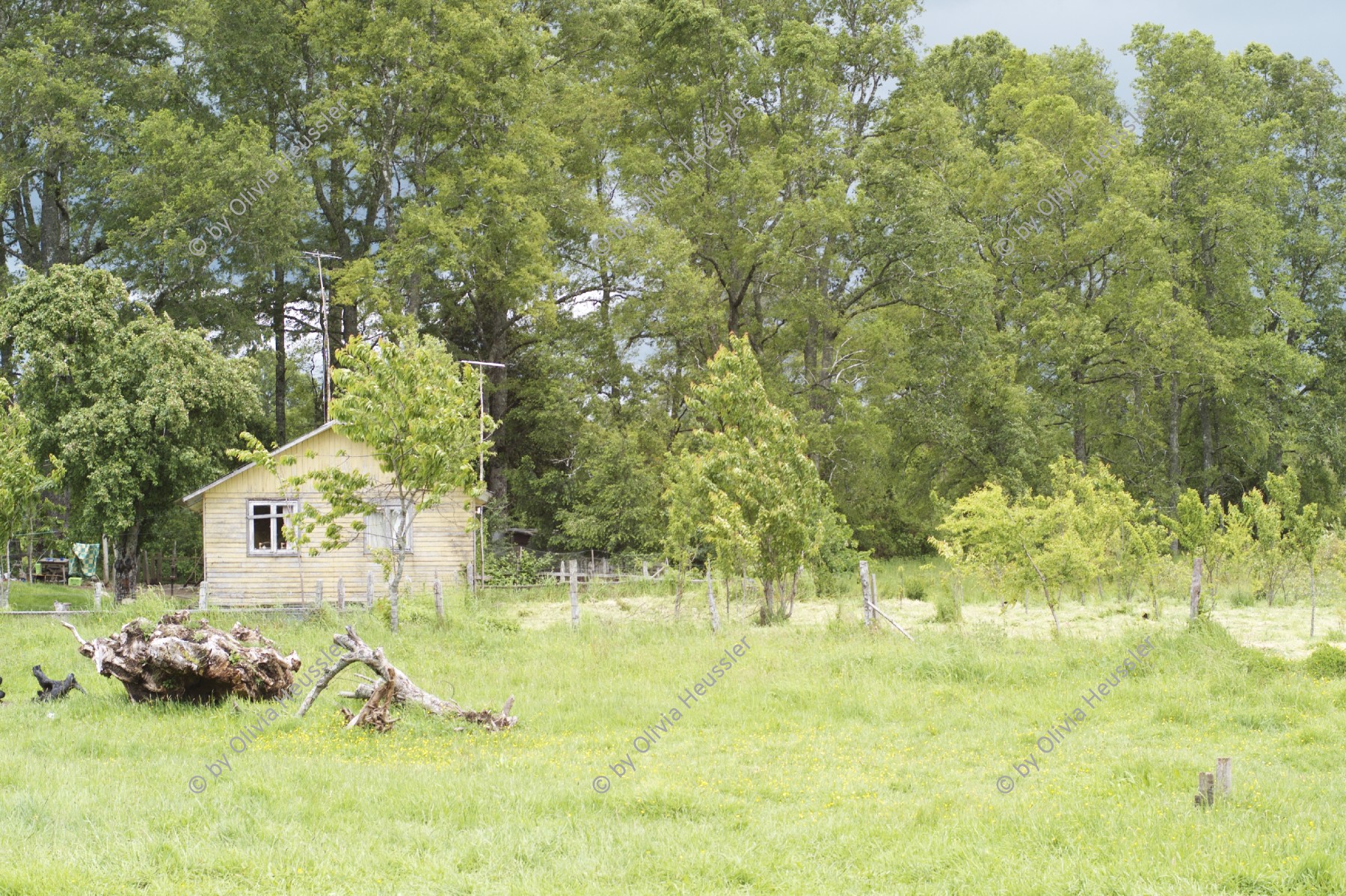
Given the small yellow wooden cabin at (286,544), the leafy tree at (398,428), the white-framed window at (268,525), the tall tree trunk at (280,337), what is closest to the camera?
the leafy tree at (398,428)

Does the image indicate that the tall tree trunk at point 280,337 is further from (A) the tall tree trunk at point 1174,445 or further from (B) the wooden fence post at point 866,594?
(A) the tall tree trunk at point 1174,445

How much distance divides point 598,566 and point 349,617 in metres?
14.0

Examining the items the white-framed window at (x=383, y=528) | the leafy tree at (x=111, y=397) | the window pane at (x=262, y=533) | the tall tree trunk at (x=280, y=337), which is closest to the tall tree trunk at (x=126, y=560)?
the leafy tree at (x=111, y=397)

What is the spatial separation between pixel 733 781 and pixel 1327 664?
9.83 meters

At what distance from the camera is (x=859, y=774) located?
35.3 ft

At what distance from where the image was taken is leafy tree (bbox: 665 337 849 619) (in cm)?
2312

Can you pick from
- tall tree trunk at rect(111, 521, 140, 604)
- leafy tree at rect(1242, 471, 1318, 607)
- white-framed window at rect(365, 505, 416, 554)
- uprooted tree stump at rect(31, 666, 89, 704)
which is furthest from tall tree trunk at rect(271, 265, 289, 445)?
leafy tree at rect(1242, 471, 1318, 607)

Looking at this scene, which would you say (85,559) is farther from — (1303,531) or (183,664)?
(1303,531)

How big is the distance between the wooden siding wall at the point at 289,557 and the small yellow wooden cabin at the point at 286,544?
0.02 metres

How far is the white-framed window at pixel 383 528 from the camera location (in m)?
29.4

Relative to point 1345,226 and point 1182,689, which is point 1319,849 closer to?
point 1182,689

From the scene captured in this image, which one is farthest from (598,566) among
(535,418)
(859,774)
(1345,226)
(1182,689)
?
(1345,226)

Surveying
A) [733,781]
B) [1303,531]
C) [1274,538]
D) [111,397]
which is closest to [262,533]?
[111,397]

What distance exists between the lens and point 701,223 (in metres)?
39.8
